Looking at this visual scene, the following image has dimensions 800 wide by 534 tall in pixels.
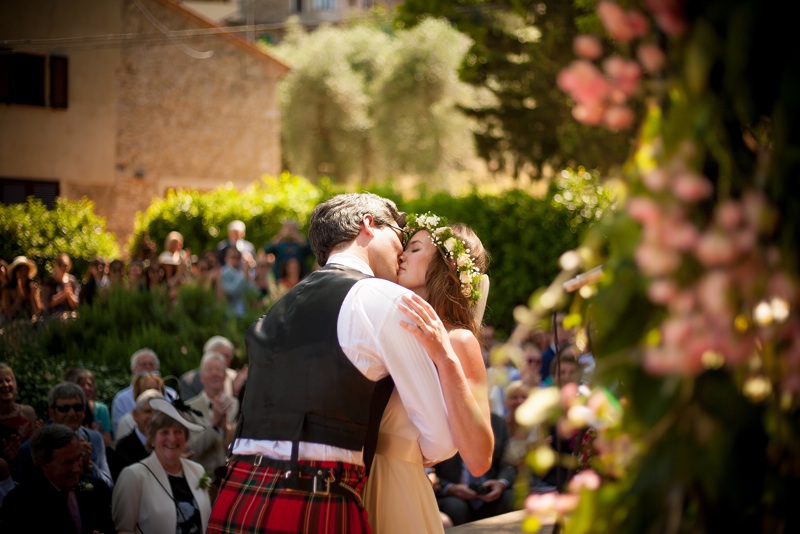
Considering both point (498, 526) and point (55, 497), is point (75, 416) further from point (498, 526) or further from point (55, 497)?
point (498, 526)

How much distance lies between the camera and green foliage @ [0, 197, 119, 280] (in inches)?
646

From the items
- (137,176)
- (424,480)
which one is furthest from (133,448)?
(137,176)

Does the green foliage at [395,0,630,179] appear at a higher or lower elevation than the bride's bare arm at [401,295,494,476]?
higher

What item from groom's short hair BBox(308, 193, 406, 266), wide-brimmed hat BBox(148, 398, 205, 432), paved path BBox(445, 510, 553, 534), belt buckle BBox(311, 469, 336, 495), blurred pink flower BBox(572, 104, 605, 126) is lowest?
wide-brimmed hat BBox(148, 398, 205, 432)

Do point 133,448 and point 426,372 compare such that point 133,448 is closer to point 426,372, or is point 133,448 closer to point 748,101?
point 426,372

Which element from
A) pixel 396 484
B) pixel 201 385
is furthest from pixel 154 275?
pixel 396 484

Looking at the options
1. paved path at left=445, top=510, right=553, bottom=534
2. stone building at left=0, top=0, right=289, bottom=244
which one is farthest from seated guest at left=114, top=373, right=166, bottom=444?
stone building at left=0, top=0, right=289, bottom=244

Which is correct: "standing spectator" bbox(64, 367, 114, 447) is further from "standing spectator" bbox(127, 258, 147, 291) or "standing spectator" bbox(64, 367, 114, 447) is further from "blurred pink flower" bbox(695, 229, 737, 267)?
"blurred pink flower" bbox(695, 229, 737, 267)

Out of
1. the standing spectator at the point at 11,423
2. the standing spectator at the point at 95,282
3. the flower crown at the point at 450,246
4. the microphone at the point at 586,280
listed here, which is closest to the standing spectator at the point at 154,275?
the standing spectator at the point at 95,282

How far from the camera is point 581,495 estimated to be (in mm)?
1363

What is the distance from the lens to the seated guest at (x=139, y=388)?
276 inches

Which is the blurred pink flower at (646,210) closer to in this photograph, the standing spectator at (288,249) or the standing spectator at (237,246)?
the standing spectator at (288,249)

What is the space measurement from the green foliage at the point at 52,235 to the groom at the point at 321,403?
14.7 metres

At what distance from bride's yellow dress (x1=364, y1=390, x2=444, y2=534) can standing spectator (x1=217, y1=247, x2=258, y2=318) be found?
8.74 meters
